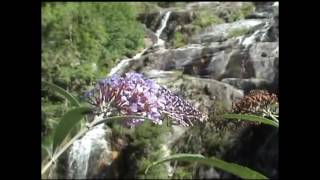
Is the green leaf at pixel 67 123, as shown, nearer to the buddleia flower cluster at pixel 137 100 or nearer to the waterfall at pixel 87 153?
the buddleia flower cluster at pixel 137 100

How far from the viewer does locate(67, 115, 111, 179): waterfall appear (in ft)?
6.75

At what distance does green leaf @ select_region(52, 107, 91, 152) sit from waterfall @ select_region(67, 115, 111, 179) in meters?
0.77

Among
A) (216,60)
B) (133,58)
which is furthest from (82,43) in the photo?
(216,60)

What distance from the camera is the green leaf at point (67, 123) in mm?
1090

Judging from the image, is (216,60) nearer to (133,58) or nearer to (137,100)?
(133,58)

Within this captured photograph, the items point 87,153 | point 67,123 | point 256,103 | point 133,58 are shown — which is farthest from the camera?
point 87,153

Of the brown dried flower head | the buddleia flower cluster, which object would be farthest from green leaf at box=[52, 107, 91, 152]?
the brown dried flower head

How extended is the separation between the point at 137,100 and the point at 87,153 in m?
1.12

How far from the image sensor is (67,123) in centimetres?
111

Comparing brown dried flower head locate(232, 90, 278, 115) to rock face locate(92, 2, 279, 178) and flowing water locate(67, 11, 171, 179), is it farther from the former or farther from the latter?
flowing water locate(67, 11, 171, 179)

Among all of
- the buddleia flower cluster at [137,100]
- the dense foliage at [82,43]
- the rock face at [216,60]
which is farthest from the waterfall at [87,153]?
the buddleia flower cluster at [137,100]
